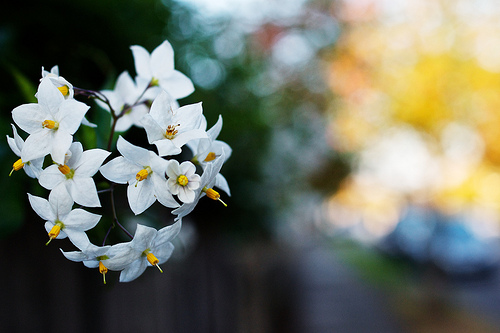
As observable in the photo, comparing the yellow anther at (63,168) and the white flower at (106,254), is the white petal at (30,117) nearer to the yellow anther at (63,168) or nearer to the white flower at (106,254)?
the yellow anther at (63,168)

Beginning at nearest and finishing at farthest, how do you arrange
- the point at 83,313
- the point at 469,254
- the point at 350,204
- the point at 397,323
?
the point at 83,313 → the point at 397,323 → the point at 469,254 → the point at 350,204

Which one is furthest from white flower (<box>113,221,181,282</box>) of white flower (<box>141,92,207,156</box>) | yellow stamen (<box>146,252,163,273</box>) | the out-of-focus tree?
the out-of-focus tree

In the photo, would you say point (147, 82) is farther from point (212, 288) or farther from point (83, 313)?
point (212, 288)

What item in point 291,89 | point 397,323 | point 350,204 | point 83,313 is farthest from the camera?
point 350,204

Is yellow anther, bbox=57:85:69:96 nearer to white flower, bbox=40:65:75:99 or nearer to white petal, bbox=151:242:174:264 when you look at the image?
white flower, bbox=40:65:75:99

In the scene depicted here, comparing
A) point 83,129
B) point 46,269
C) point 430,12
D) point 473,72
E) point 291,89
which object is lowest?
point 46,269

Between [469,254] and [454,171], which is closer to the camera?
[454,171]

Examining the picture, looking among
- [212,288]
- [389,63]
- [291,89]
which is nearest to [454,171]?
[389,63]

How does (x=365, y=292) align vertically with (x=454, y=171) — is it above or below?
below
